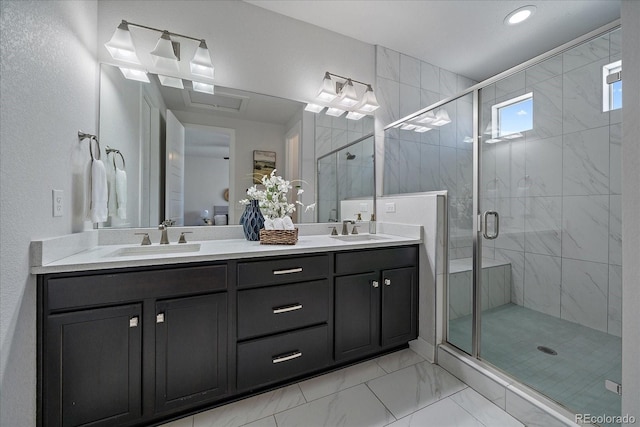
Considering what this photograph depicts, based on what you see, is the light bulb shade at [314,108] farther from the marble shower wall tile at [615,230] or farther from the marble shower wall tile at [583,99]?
the marble shower wall tile at [615,230]

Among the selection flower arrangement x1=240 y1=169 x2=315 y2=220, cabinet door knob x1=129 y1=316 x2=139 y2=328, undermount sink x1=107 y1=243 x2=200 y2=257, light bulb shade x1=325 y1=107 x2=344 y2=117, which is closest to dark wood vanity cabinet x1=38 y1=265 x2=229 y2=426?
cabinet door knob x1=129 y1=316 x2=139 y2=328

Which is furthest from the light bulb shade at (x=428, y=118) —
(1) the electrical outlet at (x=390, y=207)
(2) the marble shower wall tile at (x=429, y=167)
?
(1) the electrical outlet at (x=390, y=207)

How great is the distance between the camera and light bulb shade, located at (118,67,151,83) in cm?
168

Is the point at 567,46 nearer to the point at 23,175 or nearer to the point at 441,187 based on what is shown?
the point at 441,187

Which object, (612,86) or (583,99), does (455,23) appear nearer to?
(583,99)

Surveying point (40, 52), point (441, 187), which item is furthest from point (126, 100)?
point (441, 187)

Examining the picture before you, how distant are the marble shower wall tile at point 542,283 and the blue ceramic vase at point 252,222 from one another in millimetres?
1974

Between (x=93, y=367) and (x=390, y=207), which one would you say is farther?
(x=390, y=207)

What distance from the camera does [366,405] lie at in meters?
1.45

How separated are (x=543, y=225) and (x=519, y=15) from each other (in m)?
1.72

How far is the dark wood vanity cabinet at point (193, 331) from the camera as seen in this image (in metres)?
1.09

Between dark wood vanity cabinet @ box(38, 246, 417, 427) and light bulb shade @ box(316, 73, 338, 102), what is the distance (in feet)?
4.66

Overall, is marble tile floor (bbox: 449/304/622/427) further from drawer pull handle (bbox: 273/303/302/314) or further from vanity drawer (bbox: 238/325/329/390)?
drawer pull handle (bbox: 273/303/302/314)

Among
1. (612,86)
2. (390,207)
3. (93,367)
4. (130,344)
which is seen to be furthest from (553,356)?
(93,367)
